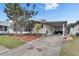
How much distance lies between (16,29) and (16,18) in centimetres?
18

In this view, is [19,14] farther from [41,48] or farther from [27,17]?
[41,48]

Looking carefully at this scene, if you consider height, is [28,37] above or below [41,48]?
above

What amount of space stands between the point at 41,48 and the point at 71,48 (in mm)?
470

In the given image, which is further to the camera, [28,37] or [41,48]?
[28,37]

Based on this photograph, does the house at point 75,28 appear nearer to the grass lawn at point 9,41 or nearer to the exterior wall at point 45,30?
the exterior wall at point 45,30

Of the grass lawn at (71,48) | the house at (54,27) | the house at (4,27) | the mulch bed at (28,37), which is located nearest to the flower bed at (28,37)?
the mulch bed at (28,37)

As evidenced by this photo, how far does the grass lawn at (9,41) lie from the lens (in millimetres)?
4648

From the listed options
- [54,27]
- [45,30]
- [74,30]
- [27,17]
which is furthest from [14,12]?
[74,30]

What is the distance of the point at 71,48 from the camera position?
4562 mm

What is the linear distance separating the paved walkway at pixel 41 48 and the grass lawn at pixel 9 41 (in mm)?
85

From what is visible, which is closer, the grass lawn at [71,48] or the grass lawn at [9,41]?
the grass lawn at [71,48]

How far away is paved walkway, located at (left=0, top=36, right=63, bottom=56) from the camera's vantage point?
4.56 meters

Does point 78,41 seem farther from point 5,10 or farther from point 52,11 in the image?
point 5,10

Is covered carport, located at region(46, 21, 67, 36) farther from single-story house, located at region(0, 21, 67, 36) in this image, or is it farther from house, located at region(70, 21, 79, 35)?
house, located at region(70, 21, 79, 35)
